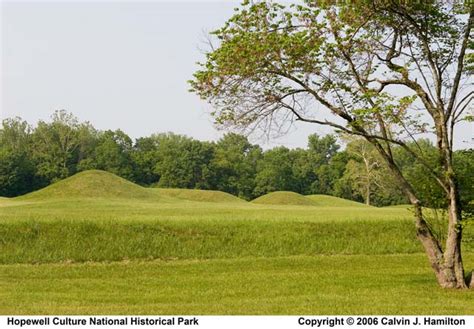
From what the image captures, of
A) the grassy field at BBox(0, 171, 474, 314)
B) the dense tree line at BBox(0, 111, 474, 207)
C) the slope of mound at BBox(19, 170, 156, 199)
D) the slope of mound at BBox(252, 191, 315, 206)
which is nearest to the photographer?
the grassy field at BBox(0, 171, 474, 314)

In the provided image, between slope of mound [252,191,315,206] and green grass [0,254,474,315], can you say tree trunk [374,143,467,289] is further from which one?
slope of mound [252,191,315,206]

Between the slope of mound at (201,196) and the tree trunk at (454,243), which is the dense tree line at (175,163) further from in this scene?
the tree trunk at (454,243)

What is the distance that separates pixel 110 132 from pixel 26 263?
295 ft

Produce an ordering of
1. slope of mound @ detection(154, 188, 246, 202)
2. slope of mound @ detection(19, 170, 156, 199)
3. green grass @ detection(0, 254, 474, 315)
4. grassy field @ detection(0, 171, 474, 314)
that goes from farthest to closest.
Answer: slope of mound @ detection(154, 188, 246, 202) < slope of mound @ detection(19, 170, 156, 199) < grassy field @ detection(0, 171, 474, 314) < green grass @ detection(0, 254, 474, 315)

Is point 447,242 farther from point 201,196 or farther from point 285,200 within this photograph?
point 201,196

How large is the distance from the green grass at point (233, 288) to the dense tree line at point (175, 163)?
63.9 m

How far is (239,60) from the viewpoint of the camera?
673 inches

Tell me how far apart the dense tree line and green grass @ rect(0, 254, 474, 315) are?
63883 millimetres

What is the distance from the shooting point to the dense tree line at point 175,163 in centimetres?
9375

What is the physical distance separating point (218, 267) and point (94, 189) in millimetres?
43548

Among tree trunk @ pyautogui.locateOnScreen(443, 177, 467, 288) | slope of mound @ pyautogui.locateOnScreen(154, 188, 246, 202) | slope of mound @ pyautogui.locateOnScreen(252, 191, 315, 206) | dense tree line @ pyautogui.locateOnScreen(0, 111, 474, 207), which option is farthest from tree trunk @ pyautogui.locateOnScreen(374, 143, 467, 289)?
dense tree line @ pyautogui.locateOnScreen(0, 111, 474, 207)

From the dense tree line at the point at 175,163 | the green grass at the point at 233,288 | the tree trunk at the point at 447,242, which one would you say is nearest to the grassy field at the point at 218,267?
the green grass at the point at 233,288

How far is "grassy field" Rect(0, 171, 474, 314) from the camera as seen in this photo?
1517 cm

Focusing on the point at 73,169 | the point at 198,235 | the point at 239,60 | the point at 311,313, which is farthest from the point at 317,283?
the point at 73,169
